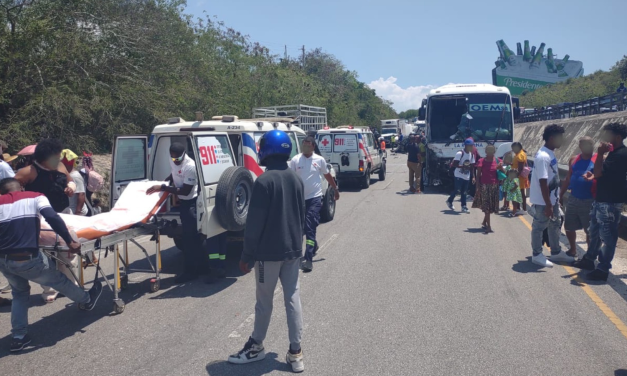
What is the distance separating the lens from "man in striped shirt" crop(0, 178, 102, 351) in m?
4.83

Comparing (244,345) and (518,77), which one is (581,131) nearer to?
(244,345)

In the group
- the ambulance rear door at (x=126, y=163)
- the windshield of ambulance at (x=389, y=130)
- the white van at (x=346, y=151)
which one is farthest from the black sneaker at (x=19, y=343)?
the windshield of ambulance at (x=389, y=130)

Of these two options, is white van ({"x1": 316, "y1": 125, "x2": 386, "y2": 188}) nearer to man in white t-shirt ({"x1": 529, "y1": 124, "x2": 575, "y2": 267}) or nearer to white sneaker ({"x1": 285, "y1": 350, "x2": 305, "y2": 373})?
man in white t-shirt ({"x1": 529, "y1": 124, "x2": 575, "y2": 267})

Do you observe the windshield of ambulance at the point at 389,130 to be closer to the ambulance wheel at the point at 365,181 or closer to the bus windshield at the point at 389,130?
the bus windshield at the point at 389,130

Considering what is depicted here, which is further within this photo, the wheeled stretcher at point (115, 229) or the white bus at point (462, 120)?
the white bus at point (462, 120)

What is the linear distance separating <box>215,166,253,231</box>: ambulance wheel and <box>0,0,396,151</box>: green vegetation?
7.04 metres

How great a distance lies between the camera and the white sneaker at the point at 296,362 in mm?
4406

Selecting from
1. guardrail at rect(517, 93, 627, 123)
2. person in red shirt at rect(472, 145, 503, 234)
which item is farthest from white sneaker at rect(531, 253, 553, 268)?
guardrail at rect(517, 93, 627, 123)

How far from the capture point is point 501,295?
21.1 feet

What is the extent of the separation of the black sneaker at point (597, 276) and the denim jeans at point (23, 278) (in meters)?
6.59

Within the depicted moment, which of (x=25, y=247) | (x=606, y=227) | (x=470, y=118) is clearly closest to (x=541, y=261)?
(x=606, y=227)

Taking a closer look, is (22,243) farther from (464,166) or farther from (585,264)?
(464,166)

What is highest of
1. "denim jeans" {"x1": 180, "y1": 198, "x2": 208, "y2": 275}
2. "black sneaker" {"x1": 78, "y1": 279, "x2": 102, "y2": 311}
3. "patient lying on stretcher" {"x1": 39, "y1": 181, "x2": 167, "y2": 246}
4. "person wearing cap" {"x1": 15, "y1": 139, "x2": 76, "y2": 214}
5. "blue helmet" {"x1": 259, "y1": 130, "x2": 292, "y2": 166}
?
"blue helmet" {"x1": 259, "y1": 130, "x2": 292, "y2": 166}

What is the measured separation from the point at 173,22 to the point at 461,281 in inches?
671
